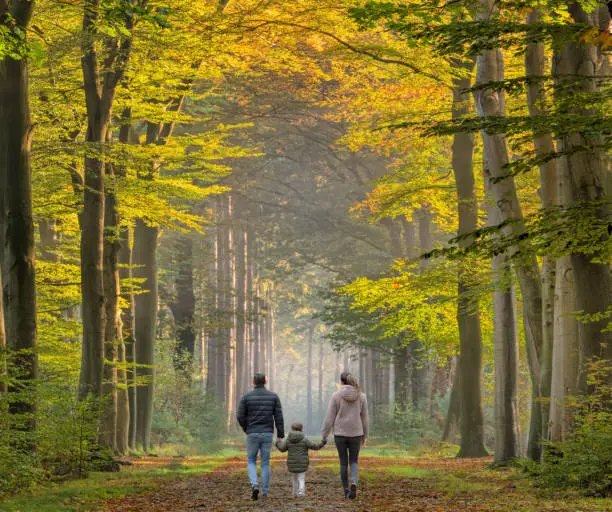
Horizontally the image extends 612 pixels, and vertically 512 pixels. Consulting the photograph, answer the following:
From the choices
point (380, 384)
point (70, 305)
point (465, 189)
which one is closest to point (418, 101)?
point (465, 189)


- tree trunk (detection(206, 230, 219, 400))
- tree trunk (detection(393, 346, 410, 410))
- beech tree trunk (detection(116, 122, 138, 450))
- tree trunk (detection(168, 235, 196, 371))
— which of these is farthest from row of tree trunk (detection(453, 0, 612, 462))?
tree trunk (detection(206, 230, 219, 400))

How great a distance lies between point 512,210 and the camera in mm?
15828

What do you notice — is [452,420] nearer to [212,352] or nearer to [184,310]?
[184,310]

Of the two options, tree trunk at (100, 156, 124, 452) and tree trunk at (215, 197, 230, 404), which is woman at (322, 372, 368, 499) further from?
tree trunk at (215, 197, 230, 404)

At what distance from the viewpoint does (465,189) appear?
22031mm

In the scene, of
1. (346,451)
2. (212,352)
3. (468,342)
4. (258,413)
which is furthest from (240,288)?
(346,451)

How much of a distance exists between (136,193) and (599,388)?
38.3 feet

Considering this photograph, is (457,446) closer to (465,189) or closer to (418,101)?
(465,189)

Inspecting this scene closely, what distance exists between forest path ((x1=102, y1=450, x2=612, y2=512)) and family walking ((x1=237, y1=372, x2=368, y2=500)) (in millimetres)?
365

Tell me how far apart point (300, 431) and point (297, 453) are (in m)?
0.58

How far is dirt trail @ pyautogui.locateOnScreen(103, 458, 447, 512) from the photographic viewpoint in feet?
34.4

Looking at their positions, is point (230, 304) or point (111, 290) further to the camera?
point (230, 304)

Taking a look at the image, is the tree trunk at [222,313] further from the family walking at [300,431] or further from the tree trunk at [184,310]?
the family walking at [300,431]

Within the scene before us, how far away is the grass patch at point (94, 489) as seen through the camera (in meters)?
9.63
